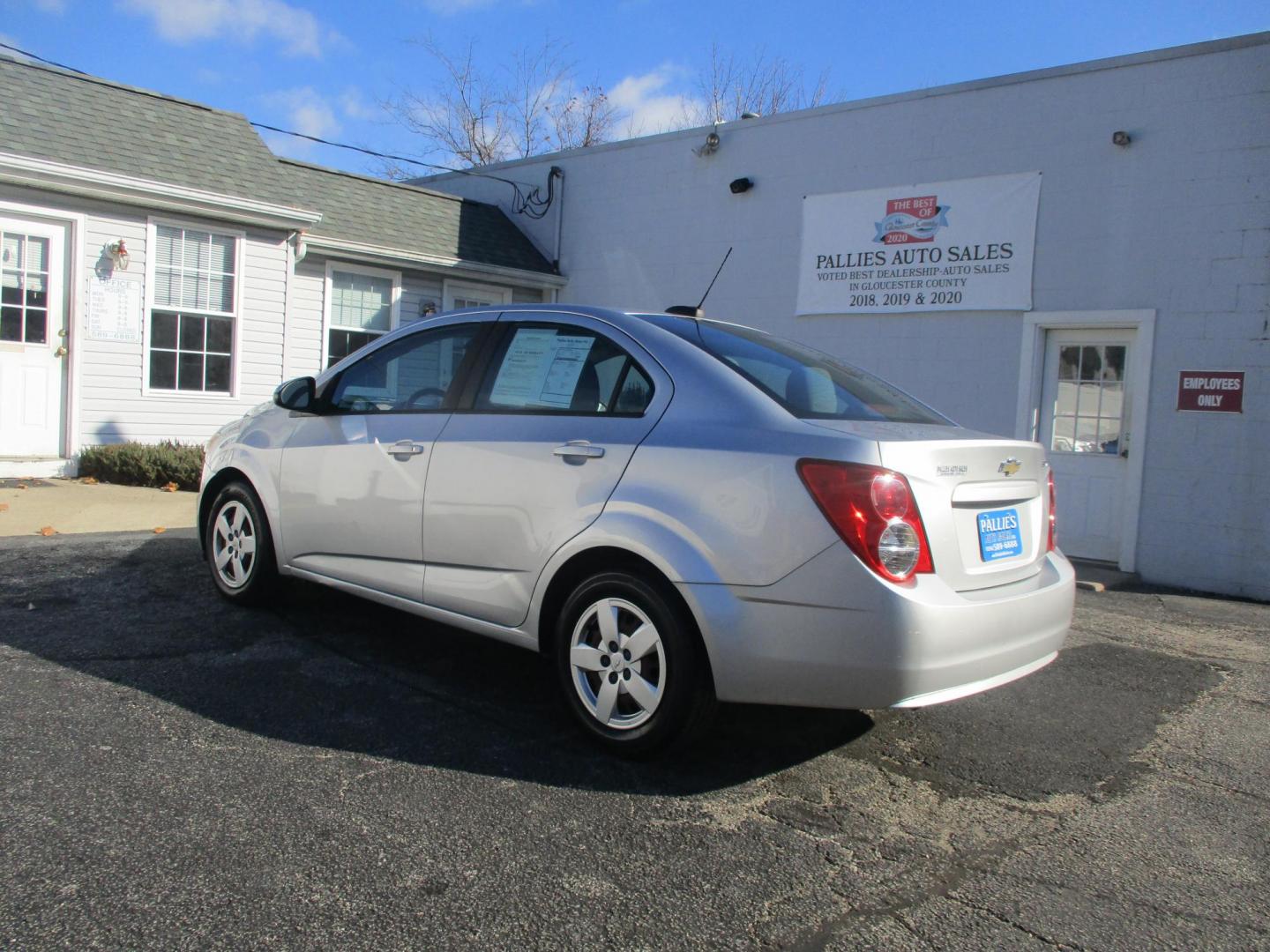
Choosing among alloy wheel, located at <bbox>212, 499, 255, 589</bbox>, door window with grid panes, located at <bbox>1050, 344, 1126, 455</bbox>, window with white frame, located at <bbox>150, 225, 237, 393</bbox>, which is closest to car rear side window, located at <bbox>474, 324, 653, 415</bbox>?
alloy wheel, located at <bbox>212, 499, 255, 589</bbox>

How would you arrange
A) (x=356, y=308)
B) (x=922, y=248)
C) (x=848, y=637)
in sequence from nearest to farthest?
(x=848, y=637)
(x=922, y=248)
(x=356, y=308)

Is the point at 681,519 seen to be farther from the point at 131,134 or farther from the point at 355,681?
the point at 131,134

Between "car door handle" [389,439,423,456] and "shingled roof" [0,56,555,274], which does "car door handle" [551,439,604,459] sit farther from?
"shingled roof" [0,56,555,274]

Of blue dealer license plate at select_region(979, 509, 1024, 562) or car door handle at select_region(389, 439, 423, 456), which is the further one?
car door handle at select_region(389, 439, 423, 456)

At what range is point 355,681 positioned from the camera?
13.7ft

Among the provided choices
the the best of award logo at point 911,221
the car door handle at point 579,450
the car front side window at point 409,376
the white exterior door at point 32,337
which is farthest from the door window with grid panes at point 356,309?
the car door handle at point 579,450

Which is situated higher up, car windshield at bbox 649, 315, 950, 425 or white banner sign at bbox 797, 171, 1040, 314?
white banner sign at bbox 797, 171, 1040, 314

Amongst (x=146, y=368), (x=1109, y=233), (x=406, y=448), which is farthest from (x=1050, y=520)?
(x=146, y=368)

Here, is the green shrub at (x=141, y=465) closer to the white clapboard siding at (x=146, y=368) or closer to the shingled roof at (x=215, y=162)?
the white clapboard siding at (x=146, y=368)

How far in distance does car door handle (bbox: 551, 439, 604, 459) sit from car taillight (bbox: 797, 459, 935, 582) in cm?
83

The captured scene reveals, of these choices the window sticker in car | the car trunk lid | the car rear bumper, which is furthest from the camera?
the window sticker in car

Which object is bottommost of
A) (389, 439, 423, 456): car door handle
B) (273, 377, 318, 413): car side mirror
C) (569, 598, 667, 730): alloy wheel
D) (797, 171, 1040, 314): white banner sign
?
(569, 598, 667, 730): alloy wheel

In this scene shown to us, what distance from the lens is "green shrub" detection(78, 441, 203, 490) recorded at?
952cm

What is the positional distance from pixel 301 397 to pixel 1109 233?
7.39 metres
